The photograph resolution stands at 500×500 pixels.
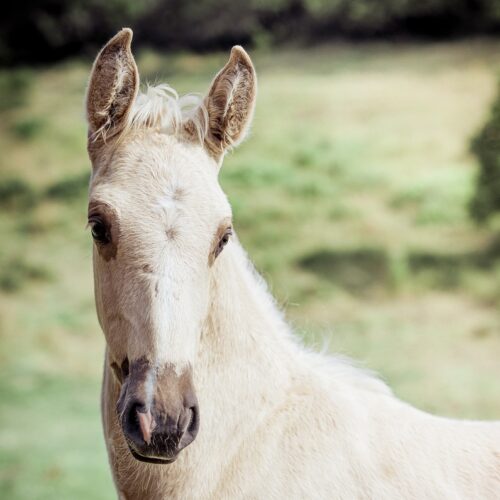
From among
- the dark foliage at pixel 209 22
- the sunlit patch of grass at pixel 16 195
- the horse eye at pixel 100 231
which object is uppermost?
the horse eye at pixel 100 231

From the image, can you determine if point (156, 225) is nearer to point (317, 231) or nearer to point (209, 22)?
point (317, 231)

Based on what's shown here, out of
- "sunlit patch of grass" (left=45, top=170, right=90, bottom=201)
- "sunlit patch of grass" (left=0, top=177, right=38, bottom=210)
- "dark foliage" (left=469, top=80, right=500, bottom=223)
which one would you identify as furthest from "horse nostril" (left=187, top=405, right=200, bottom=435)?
"sunlit patch of grass" (left=0, top=177, right=38, bottom=210)

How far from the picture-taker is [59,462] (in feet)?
25.3

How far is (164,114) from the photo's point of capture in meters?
2.68

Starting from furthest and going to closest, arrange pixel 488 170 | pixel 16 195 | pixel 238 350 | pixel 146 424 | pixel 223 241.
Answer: pixel 16 195
pixel 488 170
pixel 238 350
pixel 223 241
pixel 146 424

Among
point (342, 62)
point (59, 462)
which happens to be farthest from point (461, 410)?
point (342, 62)

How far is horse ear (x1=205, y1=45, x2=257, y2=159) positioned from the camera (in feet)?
8.71

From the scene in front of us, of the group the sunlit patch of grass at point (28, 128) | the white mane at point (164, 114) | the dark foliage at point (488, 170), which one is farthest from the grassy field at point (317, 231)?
the white mane at point (164, 114)

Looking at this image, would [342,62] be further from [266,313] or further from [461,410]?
[266,313]

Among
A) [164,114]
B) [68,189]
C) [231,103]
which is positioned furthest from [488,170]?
[164,114]

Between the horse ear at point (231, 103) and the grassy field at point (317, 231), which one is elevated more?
the horse ear at point (231, 103)

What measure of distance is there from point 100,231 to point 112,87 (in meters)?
0.49

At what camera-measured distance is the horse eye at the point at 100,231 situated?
2.45 meters

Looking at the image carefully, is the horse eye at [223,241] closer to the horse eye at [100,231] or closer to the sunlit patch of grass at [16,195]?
the horse eye at [100,231]
